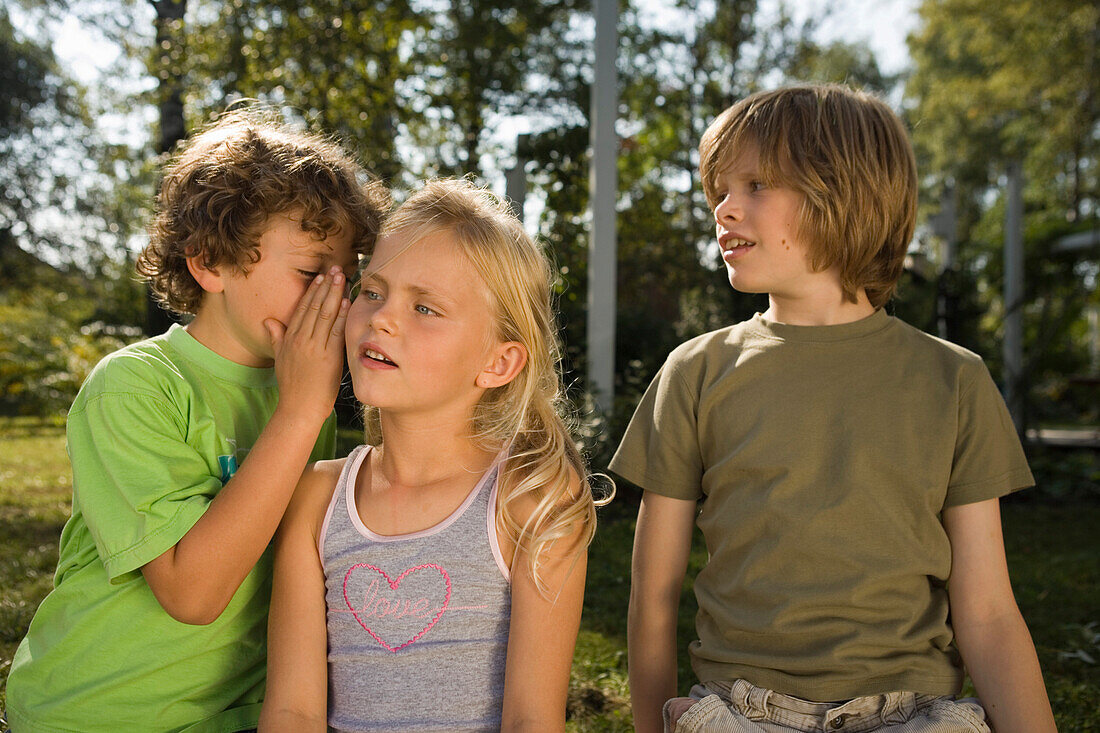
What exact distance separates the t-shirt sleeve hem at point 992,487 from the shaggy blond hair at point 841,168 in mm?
457

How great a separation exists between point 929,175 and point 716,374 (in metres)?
31.7

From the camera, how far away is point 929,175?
3033 cm

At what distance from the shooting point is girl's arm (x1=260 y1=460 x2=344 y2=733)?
164cm

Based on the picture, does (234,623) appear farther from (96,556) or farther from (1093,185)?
(1093,185)

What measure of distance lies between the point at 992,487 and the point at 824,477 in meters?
0.32

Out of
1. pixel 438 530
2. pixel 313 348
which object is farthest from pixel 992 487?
pixel 313 348

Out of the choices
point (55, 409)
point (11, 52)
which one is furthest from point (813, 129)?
point (11, 52)

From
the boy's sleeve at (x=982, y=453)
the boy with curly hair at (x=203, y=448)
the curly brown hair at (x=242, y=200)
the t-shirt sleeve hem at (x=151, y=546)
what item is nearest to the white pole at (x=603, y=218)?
the curly brown hair at (x=242, y=200)

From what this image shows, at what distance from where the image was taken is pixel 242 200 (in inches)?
71.5

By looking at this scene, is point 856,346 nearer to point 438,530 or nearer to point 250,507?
point 438,530

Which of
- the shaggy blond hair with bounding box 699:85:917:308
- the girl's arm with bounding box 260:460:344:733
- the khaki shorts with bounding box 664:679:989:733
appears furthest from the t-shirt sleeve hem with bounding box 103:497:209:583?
the shaggy blond hair with bounding box 699:85:917:308

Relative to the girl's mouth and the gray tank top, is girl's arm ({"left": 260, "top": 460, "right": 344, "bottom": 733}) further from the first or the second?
the girl's mouth

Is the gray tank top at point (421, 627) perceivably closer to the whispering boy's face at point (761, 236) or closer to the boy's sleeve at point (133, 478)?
the boy's sleeve at point (133, 478)

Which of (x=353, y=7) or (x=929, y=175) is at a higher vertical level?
(x=929, y=175)
